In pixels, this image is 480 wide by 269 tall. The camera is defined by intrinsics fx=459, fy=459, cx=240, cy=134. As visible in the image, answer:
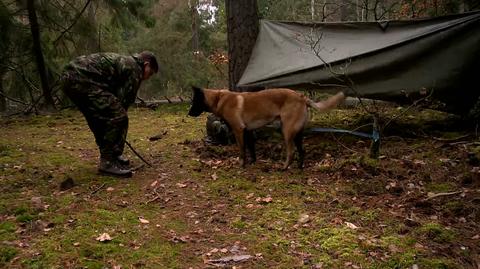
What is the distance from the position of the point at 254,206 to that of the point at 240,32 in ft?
11.8

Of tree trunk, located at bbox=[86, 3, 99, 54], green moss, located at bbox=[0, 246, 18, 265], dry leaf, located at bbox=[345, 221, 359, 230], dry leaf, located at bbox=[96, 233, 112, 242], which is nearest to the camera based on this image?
green moss, located at bbox=[0, 246, 18, 265]

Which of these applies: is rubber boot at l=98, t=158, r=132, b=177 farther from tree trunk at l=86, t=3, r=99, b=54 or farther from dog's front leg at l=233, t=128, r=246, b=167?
tree trunk at l=86, t=3, r=99, b=54

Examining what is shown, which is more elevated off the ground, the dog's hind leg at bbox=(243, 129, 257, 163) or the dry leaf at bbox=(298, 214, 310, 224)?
the dog's hind leg at bbox=(243, 129, 257, 163)

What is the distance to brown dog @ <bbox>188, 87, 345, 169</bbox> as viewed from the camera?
5.76 metres

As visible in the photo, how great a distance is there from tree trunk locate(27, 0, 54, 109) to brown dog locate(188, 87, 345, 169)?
6.26 meters

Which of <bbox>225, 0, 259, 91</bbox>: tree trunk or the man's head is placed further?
<bbox>225, 0, 259, 91</bbox>: tree trunk

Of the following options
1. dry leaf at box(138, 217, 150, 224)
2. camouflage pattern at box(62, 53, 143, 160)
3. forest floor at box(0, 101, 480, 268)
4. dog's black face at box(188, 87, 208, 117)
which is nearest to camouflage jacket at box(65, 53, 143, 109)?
camouflage pattern at box(62, 53, 143, 160)

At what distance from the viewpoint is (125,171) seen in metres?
5.62

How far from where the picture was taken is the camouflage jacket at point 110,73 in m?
5.36

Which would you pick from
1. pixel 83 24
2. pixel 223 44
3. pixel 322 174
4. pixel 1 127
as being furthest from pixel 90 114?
pixel 223 44

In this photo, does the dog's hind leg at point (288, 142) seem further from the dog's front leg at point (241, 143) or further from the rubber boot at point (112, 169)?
the rubber boot at point (112, 169)

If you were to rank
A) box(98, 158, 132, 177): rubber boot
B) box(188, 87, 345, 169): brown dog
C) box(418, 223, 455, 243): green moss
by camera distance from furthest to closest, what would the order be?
box(188, 87, 345, 169): brown dog
box(98, 158, 132, 177): rubber boot
box(418, 223, 455, 243): green moss

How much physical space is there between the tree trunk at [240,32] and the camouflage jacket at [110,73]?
2.15 metres

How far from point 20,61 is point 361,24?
8730 millimetres
